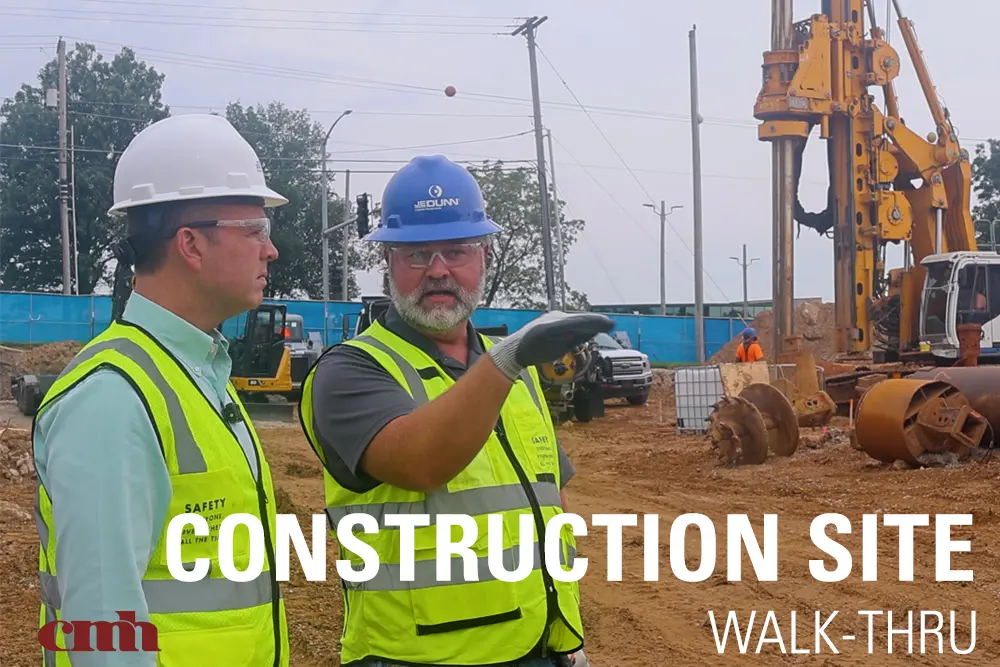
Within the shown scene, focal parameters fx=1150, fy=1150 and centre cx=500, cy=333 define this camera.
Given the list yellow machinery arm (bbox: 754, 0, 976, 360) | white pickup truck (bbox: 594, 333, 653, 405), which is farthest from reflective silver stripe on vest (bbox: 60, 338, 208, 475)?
white pickup truck (bbox: 594, 333, 653, 405)

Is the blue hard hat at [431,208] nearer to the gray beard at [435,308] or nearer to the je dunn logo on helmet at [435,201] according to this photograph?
the je dunn logo on helmet at [435,201]

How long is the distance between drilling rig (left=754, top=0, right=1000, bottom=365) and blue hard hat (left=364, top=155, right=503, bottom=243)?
15.8 meters

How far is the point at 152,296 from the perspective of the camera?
2.48 meters

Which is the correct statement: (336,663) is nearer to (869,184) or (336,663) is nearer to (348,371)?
(348,371)

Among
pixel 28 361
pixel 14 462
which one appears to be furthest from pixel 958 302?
pixel 28 361

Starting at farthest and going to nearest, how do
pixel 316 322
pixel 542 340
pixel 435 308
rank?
pixel 316 322, pixel 435 308, pixel 542 340

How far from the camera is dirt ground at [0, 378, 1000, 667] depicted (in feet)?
22.2

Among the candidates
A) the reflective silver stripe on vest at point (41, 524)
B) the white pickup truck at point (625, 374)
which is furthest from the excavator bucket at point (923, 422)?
the white pickup truck at point (625, 374)

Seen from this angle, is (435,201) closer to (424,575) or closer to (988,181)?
(424,575)

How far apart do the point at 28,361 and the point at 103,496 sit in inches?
1302

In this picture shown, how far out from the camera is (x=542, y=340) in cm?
260

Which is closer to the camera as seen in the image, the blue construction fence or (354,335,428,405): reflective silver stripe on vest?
(354,335,428,405): reflective silver stripe on vest

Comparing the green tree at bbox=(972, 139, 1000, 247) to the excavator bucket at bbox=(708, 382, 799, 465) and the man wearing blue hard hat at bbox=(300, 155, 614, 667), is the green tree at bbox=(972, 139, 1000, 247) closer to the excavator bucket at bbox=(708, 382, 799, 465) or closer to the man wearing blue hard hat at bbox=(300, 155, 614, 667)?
the excavator bucket at bbox=(708, 382, 799, 465)

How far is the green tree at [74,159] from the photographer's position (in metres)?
54.6
